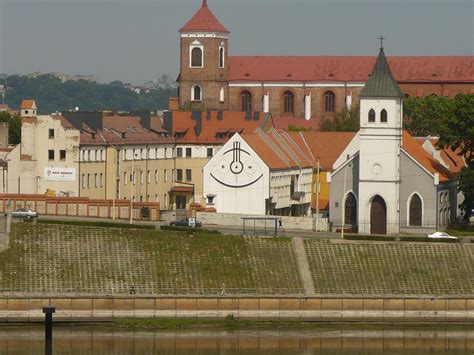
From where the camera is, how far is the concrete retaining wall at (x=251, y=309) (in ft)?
250

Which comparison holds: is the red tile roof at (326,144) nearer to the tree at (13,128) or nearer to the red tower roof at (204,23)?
the tree at (13,128)

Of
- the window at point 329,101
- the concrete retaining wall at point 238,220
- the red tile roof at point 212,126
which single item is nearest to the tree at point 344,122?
the window at point 329,101

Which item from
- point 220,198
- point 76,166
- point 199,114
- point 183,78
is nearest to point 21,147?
point 76,166

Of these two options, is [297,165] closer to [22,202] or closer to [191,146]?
[191,146]

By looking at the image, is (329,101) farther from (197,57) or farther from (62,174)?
(62,174)

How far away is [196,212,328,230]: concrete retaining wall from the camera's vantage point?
325ft

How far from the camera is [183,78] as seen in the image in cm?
16462

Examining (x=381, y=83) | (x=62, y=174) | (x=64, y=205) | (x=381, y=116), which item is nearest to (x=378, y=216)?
(x=381, y=116)

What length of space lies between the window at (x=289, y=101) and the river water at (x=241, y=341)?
3670 inches

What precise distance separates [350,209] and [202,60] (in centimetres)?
6349

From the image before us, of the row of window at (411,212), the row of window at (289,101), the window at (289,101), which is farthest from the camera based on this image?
the window at (289,101)

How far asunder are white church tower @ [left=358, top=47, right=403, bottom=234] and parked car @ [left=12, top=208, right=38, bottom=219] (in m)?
17.3

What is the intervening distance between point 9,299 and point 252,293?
32.5 ft

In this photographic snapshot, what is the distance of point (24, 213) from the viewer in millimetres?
95500
